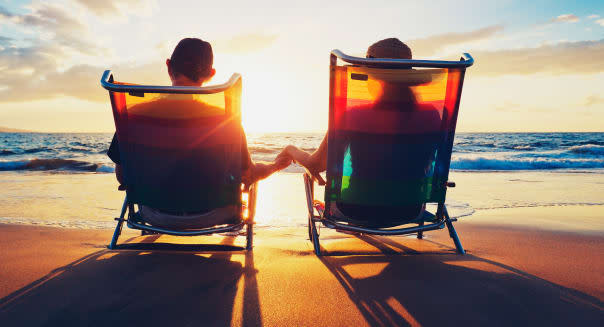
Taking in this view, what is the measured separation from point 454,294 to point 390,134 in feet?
3.68

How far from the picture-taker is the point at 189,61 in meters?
2.51

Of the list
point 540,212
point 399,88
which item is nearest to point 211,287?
point 399,88

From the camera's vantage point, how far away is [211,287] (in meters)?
2.12

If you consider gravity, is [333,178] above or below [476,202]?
above

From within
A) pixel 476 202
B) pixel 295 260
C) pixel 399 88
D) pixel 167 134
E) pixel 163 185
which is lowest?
pixel 476 202

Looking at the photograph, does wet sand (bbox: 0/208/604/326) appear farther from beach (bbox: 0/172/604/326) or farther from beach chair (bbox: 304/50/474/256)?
beach chair (bbox: 304/50/474/256)

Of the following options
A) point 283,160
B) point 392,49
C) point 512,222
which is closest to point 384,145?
point 392,49

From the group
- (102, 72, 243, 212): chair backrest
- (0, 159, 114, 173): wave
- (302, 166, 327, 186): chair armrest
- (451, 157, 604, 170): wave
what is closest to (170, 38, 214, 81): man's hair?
(102, 72, 243, 212): chair backrest

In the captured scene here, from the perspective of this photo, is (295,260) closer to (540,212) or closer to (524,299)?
(524,299)

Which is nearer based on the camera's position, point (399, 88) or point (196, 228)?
point (399, 88)

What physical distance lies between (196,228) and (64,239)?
1.78 meters

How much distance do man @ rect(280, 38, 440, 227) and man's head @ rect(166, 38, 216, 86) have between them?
3.72ft

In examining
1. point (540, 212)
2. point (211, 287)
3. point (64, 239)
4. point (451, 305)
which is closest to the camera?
point (451, 305)

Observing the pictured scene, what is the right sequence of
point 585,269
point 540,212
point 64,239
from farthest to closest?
point 540,212
point 64,239
point 585,269
